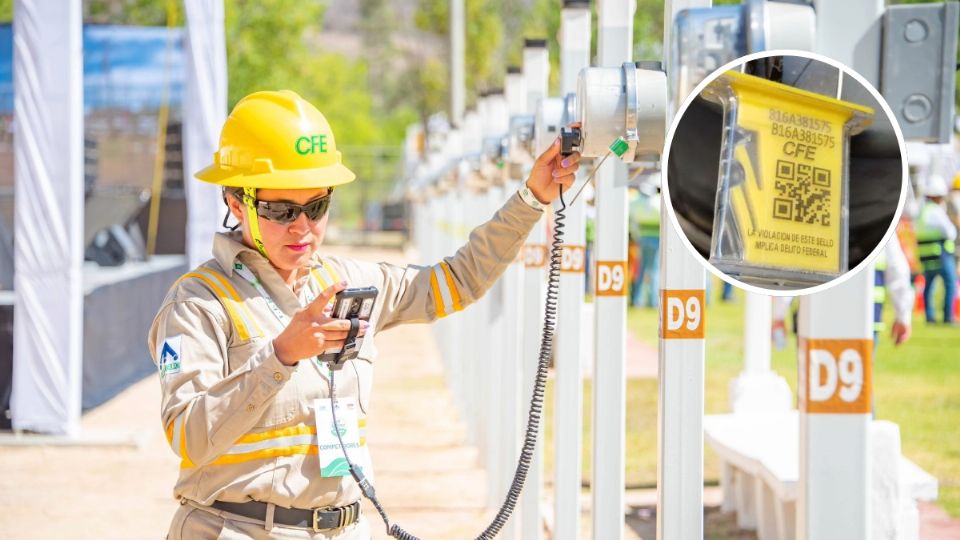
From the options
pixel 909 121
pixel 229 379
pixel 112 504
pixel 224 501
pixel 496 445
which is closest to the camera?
pixel 909 121

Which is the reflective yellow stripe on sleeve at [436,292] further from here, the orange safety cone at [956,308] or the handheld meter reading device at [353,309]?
the orange safety cone at [956,308]

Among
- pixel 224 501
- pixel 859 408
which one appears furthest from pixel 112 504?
pixel 859 408

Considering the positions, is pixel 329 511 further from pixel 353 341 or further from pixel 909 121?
pixel 909 121

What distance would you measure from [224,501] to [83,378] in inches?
369

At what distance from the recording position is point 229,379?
129 inches

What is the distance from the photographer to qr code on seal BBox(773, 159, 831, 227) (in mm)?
2551

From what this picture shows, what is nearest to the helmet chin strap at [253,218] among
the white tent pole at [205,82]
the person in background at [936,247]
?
the white tent pole at [205,82]

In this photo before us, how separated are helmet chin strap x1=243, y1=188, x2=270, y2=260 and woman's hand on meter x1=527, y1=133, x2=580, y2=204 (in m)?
0.80

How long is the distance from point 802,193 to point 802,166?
5cm

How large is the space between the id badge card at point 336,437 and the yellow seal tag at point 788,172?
1.37 m

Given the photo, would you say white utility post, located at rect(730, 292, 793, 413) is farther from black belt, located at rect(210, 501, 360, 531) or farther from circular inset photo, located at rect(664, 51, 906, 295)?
circular inset photo, located at rect(664, 51, 906, 295)

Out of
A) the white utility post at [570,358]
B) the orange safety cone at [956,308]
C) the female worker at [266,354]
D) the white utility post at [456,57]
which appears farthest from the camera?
the white utility post at [456,57]

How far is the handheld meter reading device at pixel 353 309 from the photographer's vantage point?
3.23 m

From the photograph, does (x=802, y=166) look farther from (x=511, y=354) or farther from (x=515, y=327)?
(x=515, y=327)
